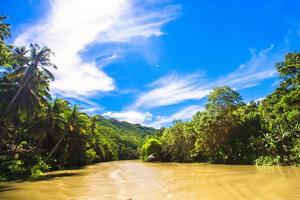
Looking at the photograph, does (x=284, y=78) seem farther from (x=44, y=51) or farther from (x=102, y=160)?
(x=102, y=160)

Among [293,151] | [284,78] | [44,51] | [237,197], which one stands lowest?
[237,197]

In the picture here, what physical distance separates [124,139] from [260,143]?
118 metres

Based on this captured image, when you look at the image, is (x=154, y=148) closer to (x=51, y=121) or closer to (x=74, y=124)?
(x=74, y=124)

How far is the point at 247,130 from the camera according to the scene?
59219 mm

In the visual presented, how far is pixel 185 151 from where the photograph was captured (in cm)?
7375

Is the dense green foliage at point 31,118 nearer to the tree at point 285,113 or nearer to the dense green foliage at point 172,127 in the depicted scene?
the dense green foliage at point 172,127

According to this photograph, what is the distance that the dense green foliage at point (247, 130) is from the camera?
43956mm

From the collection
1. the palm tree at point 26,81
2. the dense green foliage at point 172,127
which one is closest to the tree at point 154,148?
the dense green foliage at point 172,127

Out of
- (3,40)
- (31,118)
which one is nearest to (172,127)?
(31,118)

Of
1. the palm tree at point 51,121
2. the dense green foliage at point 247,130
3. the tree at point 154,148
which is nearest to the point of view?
the dense green foliage at point 247,130

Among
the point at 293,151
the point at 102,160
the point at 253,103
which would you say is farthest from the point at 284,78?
the point at 102,160

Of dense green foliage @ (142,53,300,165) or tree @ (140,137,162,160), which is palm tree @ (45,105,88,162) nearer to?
dense green foliage @ (142,53,300,165)

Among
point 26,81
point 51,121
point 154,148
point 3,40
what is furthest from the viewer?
point 154,148

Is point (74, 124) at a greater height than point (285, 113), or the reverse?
point (74, 124)
